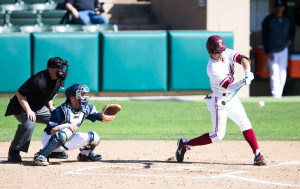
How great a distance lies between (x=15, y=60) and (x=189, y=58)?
11.9ft

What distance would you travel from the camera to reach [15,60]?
12.8 metres

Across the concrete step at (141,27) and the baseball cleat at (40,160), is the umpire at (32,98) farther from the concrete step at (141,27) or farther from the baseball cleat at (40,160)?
the concrete step at (141,27)

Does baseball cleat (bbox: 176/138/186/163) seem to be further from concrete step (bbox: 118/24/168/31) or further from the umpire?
concrete step (bbox: 118/24/168/31)

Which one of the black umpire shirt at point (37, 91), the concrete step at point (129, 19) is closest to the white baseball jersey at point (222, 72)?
the black umpire shirt at point (37, 91)

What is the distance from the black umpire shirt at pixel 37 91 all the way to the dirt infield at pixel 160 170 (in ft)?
2.08

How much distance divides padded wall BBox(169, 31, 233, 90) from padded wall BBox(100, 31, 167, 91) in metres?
0.19

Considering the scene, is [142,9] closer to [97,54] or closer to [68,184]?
[97,54]

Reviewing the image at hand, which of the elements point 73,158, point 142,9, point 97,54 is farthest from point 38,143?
point 142,9

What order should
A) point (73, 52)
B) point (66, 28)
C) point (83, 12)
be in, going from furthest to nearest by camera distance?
point (83, 12), point (66, 28), point (73, 52)

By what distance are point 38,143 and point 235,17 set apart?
7.02 m

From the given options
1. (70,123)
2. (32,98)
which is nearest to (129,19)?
(32,98)

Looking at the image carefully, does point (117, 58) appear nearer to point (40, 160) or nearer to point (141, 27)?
point (141, 27)

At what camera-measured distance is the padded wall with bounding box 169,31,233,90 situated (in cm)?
1334

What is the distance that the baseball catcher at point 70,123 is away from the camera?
6.63 metres
